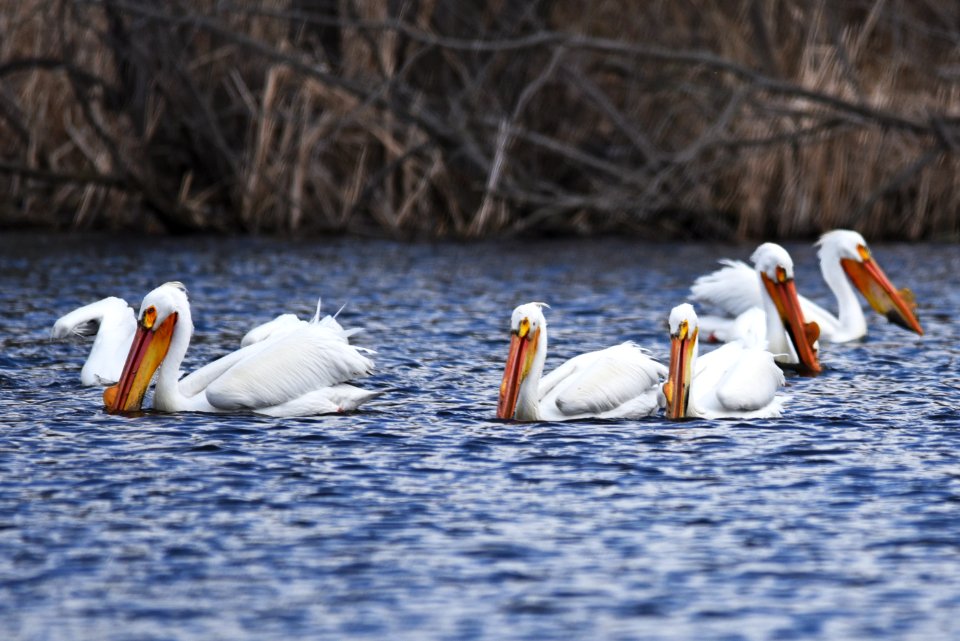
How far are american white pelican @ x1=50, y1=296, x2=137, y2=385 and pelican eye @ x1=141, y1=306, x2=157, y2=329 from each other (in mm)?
856

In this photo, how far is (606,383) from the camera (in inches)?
303

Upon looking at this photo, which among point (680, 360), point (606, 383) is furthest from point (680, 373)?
point (606, 383)

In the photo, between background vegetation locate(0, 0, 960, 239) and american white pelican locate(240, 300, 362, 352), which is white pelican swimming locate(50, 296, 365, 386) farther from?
background vegetation locate(0, 0, 960, 239)

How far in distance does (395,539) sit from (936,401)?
3.80m

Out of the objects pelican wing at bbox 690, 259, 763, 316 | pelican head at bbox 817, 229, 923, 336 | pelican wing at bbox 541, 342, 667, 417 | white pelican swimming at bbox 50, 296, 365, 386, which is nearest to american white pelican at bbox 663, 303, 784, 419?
pelican wing at bbox 541, 342, 667, 417

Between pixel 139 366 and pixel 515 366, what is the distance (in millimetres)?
1750

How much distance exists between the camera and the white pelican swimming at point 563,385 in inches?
302

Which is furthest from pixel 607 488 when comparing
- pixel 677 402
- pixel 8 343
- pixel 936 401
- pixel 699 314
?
pixel 699 314

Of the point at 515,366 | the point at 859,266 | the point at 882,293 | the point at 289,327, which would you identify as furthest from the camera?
the point at 859,266

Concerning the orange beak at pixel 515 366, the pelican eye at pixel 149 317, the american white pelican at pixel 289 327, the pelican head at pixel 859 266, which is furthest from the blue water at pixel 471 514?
the pelican head at pixel 859 266

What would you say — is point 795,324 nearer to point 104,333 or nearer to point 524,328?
point 524,328

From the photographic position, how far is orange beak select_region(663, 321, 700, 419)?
24.8 feet

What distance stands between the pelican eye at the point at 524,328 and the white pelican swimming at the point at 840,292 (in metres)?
3.63

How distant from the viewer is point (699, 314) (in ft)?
43.2
